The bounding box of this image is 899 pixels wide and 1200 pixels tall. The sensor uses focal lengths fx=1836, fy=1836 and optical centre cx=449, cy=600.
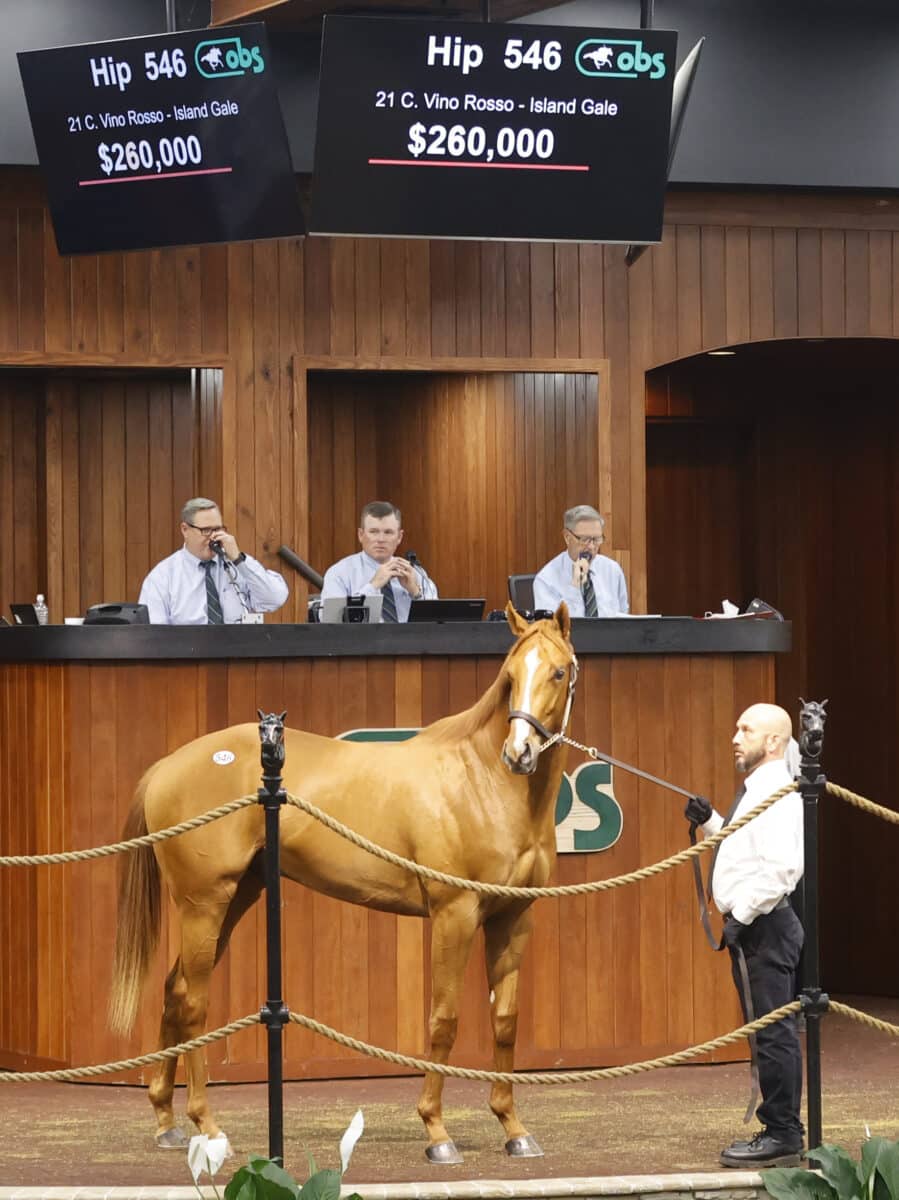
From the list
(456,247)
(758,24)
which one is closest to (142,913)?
(456,247)

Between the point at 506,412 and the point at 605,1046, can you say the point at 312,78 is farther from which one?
the point at 605,1046

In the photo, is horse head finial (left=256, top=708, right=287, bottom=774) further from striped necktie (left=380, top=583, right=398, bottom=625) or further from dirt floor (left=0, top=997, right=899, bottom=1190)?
striped necktie (left=380, top=583, right=398, bottom=625)

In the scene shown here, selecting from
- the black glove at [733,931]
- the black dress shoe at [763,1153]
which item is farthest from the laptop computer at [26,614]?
the black dress shoe at [763,1153]

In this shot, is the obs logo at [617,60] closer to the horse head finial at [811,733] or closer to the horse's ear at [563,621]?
the horse's ear at [563,621]

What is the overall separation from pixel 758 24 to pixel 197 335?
2.88m

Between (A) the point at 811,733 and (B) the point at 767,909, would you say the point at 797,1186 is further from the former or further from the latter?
(A) the point at 811,733

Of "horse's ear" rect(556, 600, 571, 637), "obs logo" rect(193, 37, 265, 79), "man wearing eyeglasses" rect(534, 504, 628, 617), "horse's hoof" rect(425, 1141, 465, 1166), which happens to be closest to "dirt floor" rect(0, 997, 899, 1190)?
"horse's hoof" rect(425, 1141, 465, 1166)

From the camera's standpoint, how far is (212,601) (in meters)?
7.02

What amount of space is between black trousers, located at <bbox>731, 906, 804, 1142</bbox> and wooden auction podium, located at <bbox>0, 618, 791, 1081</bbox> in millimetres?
1544

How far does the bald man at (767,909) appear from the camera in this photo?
4.80m

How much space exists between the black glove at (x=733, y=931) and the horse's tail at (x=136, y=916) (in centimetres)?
163

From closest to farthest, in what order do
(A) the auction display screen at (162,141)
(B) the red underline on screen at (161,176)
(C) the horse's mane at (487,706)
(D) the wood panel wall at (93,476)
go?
(C) the horse's mane at (487,706), (A) the auction display screen at (162,141), (B) the red underline on screen at (161,176), (D) the wood panel wall at (93,476)

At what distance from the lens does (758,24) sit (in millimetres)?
8250

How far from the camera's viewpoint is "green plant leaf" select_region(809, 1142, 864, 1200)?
13.0ft
